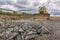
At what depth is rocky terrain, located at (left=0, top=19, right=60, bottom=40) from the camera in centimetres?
564

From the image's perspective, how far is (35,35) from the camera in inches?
226

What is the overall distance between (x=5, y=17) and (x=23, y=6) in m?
0.86

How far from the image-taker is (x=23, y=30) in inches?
233

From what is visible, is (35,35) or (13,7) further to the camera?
(13,7)

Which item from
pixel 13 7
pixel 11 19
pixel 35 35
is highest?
pixel 13 7

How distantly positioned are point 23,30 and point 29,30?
0.73 ft

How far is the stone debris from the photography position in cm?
561

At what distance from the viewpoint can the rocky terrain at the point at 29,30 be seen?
18.5 ft

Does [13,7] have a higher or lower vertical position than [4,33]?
higher

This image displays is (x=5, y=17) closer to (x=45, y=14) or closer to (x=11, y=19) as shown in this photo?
(x=11, y=19)

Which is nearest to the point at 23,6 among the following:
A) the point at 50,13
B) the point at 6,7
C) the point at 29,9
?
the point at 29,9

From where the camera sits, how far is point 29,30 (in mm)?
5961

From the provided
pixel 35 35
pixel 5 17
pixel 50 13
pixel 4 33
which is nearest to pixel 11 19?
pixel 5 17

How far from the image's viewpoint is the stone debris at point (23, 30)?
561 centimetres
